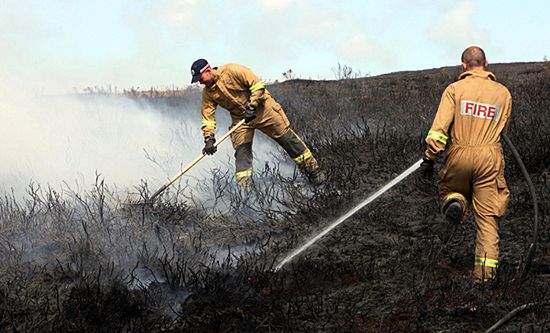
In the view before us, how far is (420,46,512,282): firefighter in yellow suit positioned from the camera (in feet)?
15.5

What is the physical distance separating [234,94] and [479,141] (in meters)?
3.60

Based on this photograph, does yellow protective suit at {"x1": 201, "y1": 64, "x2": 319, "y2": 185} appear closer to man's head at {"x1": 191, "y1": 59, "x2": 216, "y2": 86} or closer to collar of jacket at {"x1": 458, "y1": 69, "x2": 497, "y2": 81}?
man's head at {"x1": 191, "y1": 59, "x2": 216, "y2": 86}

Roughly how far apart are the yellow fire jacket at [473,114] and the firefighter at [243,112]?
319 cm

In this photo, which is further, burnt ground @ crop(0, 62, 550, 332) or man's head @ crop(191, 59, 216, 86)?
man's head @ crop(191, 59, 216, 86)

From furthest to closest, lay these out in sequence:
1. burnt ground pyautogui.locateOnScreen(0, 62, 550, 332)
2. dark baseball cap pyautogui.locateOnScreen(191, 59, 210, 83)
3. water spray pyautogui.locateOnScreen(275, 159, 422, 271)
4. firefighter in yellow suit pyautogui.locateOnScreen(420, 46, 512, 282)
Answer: dark baseball cap pyautogui.locateOnScreen(191, 59, 210, 83) → water spray pyautogui.locateOnScreen(275, 159, 422, 271) → firefighter in yellow suit pyautogui.locateOnScreen(420, 46, 512, 282) → burnt ground pyautogui.locateOnScreen(0, 62, 550, 332)

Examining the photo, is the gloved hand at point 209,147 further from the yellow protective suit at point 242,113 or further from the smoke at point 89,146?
the smoke at point 89,146

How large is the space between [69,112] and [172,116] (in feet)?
8.10

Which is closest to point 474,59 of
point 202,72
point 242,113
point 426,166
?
point 426,166

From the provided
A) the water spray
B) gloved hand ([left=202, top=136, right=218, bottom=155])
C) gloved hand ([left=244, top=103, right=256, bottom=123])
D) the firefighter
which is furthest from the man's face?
the water spray

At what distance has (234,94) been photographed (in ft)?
25.6

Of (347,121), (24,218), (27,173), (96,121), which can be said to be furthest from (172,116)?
(24,218)

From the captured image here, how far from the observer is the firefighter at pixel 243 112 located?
301 inches

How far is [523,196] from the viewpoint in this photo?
6.61 meters

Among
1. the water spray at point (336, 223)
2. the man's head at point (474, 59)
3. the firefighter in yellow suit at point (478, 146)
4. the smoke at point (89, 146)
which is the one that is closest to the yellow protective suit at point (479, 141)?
the firefighter in yellow suit at point (478, 146)
